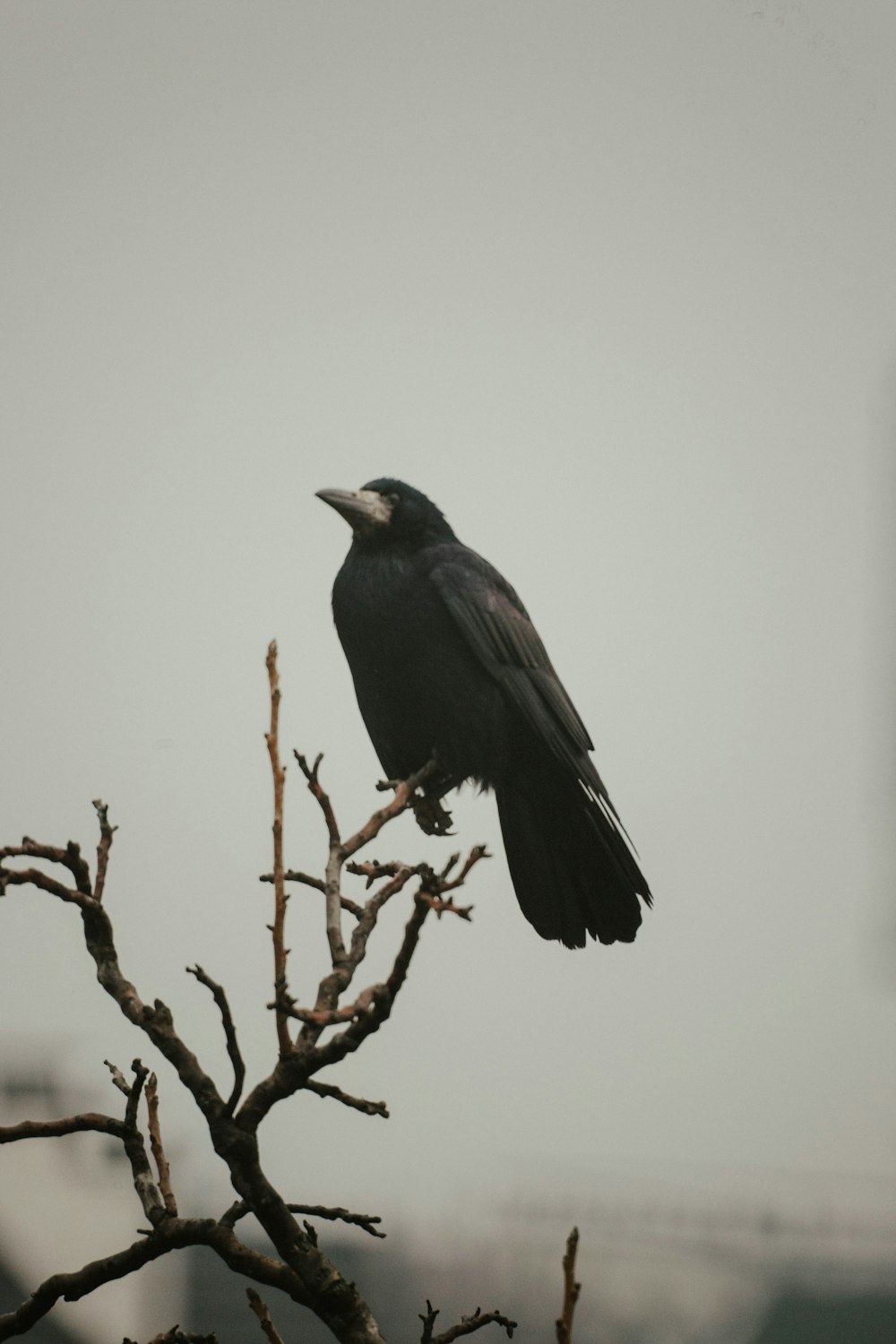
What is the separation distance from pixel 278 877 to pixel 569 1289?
2.28 feet

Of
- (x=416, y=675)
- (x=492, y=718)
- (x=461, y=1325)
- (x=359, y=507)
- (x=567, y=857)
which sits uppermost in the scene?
(x=359, y=507)

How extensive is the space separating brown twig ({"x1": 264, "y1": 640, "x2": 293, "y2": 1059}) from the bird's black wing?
6.82 ft

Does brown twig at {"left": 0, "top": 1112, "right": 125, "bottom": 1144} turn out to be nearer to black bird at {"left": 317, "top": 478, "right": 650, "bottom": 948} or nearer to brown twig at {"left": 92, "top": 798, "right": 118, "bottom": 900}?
brown twig at {"left": 92, "top": 798, "right": 118, "bottom": 900}

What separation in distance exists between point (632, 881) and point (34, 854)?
7.10ft

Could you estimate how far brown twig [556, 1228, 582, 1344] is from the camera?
4.17ft

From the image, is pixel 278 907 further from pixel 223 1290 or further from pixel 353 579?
pixel 223 1290

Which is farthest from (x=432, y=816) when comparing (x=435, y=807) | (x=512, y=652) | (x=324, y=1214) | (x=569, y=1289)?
(x=569, y=1289)

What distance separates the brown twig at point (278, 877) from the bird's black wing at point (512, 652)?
2.08 metres

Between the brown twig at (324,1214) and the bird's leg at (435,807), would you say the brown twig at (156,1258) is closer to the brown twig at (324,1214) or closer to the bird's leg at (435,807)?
the brown twig at (324,1214)

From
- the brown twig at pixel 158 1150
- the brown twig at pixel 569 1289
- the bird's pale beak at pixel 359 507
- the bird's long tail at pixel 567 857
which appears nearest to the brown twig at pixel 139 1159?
the brown twig at pixel 158 1150

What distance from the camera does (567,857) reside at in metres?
3.86

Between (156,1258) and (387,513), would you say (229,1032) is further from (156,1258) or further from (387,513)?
(387,513)

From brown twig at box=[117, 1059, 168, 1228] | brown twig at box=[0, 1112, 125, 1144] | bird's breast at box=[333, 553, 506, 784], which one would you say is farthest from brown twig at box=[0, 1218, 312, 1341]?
bird's breast at box=[333, 553, 506, 784]

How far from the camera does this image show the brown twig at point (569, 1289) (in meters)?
1.27
